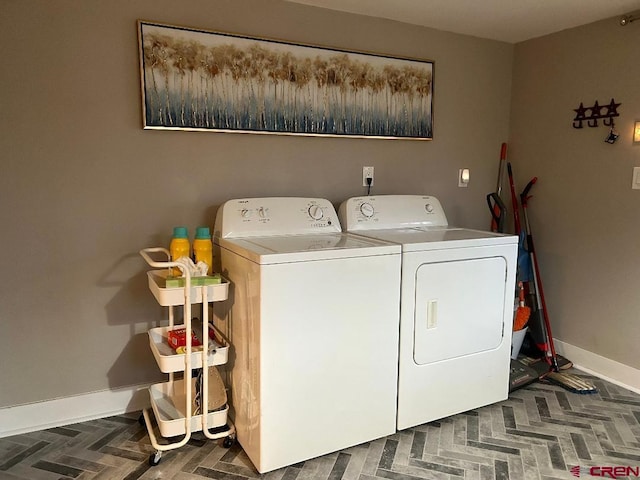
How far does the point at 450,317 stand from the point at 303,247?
2.68 ft

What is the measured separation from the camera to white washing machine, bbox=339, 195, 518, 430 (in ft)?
6.90

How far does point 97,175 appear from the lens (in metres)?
2.18

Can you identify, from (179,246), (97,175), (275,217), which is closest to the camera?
(179,246)

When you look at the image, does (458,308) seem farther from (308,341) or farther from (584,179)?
(584,179)

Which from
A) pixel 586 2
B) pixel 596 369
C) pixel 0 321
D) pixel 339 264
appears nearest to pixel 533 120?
pixel 586 2

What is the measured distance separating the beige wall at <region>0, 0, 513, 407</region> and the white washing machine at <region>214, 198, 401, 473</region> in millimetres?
441

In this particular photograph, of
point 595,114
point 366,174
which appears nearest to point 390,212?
point 366,174

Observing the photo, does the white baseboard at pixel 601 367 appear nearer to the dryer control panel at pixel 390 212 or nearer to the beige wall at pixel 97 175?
the dryer control panel at pixel 390 212

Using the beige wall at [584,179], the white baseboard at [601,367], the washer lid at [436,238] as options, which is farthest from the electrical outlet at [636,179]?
the white baseboard at [601,367]

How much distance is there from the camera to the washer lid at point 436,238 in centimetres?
209

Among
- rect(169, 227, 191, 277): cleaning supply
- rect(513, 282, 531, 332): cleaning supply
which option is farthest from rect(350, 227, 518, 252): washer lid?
rect(169, 227, 191, 277): cleaning supply

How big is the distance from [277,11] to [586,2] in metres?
1.61

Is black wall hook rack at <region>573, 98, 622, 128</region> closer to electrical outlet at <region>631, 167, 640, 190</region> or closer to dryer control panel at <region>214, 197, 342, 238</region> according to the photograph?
electrical outlet at <region>631, 167, 640, 190</region>

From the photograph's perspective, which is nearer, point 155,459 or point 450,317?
point 155,459
